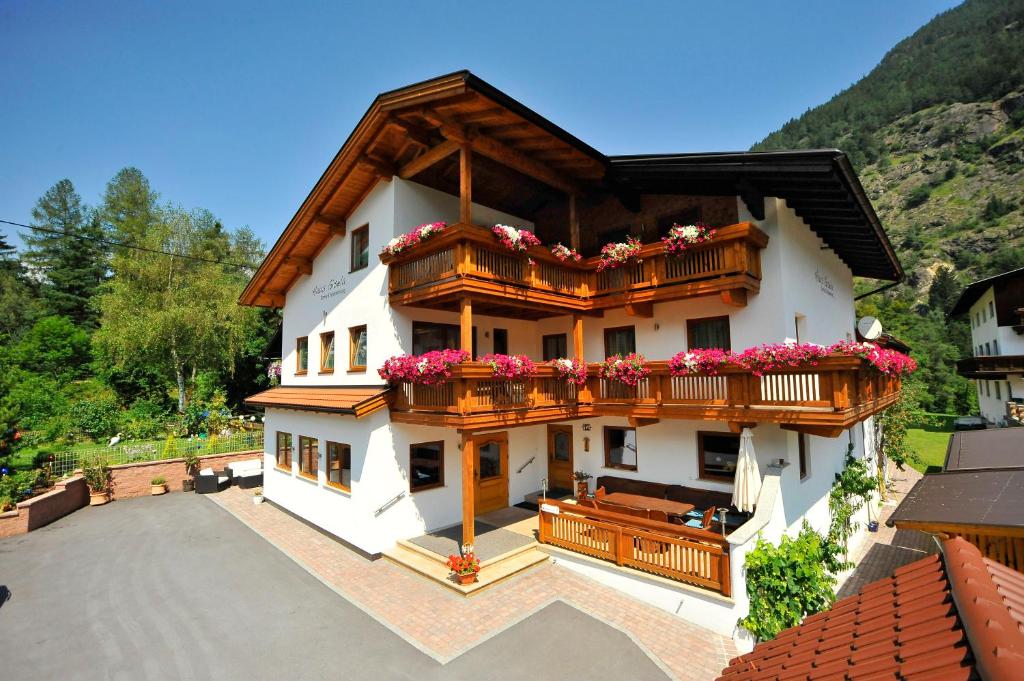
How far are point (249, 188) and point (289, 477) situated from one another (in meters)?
13.8

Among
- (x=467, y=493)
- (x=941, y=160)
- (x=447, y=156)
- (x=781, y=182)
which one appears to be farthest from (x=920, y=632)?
(x=941, y=160)

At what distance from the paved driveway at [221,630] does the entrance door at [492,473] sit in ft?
16.6

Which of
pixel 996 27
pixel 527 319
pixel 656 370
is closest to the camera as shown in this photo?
pixel 656 370

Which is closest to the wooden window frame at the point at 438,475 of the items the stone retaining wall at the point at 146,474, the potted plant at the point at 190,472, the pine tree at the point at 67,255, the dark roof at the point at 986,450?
the dark roof at the point at 986,450

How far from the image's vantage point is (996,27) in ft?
400

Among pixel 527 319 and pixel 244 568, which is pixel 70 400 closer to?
pixel 244 568

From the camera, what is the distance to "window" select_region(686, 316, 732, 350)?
1202 cm

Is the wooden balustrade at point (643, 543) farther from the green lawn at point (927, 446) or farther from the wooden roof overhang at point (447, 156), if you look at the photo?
the green lawn at point (927, 446)

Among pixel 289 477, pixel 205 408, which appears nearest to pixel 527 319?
pixel 289 477

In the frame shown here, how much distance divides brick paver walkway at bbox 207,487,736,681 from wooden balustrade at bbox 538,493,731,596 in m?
0.71

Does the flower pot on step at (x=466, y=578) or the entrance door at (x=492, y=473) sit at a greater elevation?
the entrance door at (x=492, y=473)

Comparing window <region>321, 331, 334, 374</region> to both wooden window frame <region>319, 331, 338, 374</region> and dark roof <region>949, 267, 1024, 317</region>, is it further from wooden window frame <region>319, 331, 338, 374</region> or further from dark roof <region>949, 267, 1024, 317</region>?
dark roof <region>949, 267, 1024, 317</region>

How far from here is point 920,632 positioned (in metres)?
2.31

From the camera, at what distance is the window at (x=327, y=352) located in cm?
1583
